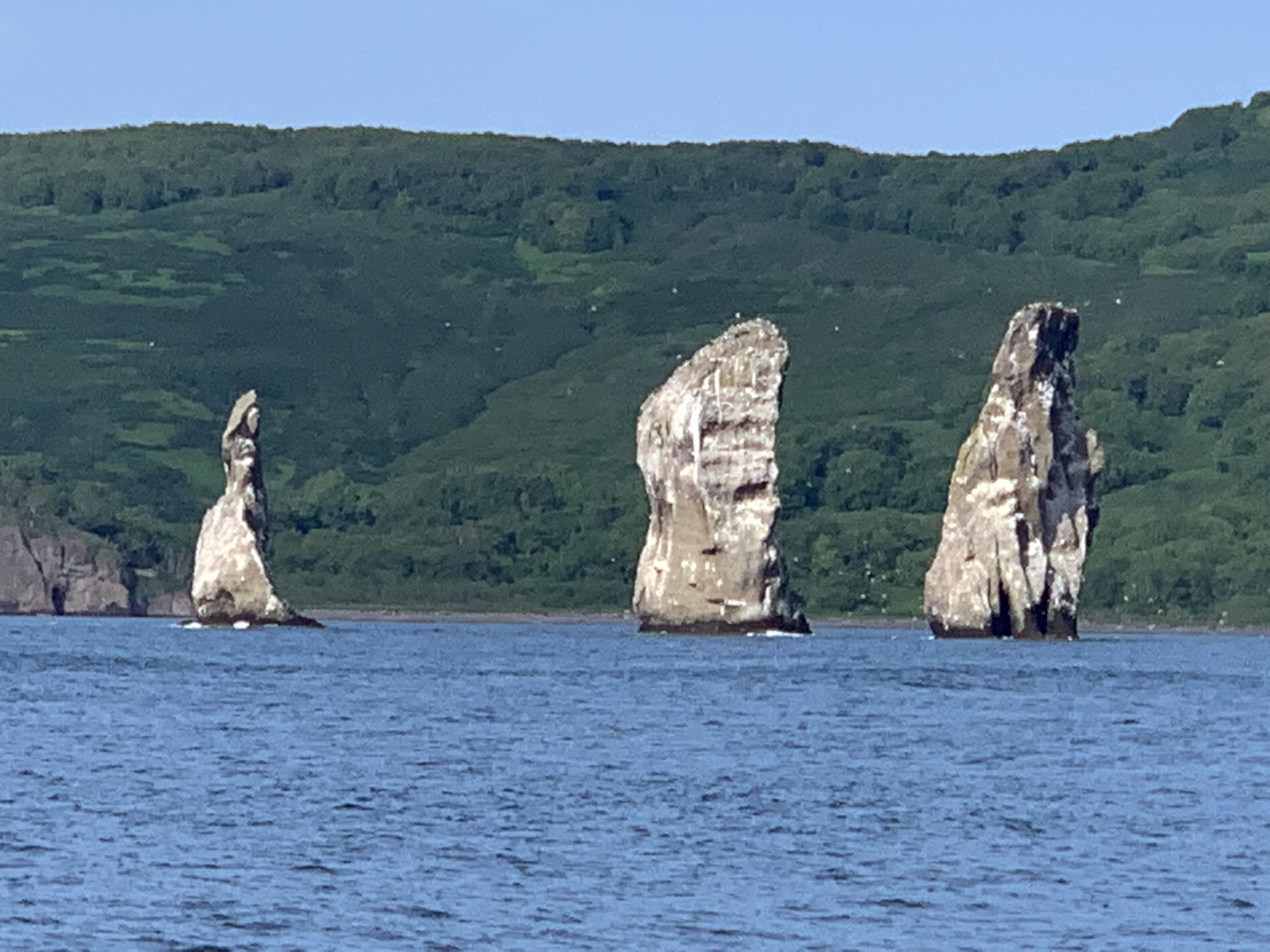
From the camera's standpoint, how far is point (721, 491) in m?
126

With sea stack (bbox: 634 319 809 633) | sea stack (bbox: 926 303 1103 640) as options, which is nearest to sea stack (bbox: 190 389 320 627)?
sea stack (bbox: 634 319 809 633)

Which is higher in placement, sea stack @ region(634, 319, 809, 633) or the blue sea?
sea stack @ region(634, 319, 809, 633)

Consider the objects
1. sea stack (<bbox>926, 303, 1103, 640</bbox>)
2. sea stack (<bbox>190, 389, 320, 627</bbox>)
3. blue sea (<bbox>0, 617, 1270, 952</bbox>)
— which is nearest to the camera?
blue sea (<bbox>0, 617, 1270, 952</bbox>)

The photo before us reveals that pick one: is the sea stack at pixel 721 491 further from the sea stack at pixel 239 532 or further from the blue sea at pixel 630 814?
the blue sea at pixel 630 814

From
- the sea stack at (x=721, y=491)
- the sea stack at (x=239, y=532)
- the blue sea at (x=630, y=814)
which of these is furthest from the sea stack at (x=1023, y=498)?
the blue sea at (x=630, y=814)

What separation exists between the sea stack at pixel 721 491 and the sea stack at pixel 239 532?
756 inches

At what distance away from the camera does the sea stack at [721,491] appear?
126188mm

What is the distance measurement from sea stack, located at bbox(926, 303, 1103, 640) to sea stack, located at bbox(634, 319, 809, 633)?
25.9ft

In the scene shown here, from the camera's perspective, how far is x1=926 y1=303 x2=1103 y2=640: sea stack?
414ft

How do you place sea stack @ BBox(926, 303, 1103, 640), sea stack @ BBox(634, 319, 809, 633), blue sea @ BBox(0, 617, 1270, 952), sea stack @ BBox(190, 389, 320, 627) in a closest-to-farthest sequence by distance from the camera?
blue sea @ BBox(0, 617, 1270, 952)
sea stack @ BBox(634, 319, 809, 633)
sea stack @ BBox(926, 303, 1103, 640)
sea stack @ BBox(190, 389, 320, 627)

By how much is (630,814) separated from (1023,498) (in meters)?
78.0

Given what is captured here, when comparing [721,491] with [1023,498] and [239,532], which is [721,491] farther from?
[239,532]

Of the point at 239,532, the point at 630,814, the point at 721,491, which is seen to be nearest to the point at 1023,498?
the point at 721,491

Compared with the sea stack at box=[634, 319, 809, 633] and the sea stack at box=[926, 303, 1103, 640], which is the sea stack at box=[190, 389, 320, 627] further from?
the sea stack at box=[926, 303, 1103, 640]
